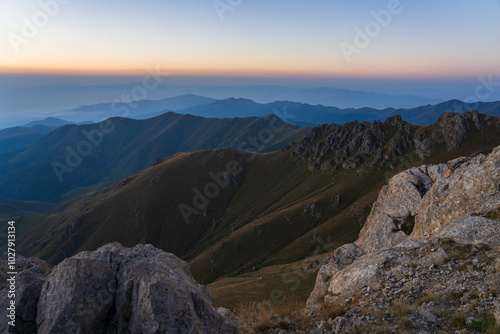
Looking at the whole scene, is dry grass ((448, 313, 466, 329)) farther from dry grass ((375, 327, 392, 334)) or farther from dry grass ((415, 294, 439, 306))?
dry grass ((375, 327, 392, 334))

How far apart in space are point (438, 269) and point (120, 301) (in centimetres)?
1748

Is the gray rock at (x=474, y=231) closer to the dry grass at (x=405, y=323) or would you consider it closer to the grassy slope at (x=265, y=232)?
the dry grass at (x=405, y=323)

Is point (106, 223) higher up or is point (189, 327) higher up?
point (189, 327)

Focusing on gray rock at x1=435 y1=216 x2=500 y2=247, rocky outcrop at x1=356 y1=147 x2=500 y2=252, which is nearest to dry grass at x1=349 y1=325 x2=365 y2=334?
gray rock at x1=435 y1=216 x2=500 y2=247

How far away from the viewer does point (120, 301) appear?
1100cm

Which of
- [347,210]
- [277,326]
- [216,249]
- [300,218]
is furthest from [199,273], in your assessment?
[277,326]

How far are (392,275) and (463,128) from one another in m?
203

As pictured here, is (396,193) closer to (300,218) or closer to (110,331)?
(110,331)

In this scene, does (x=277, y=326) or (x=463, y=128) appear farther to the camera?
(x=463, y=128)

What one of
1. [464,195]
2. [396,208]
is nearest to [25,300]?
[464,195]

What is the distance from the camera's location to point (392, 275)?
16.2m

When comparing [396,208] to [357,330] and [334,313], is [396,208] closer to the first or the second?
[334,313]

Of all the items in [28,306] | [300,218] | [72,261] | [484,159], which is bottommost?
[300,218]

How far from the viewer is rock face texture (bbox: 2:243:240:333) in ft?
32.8
